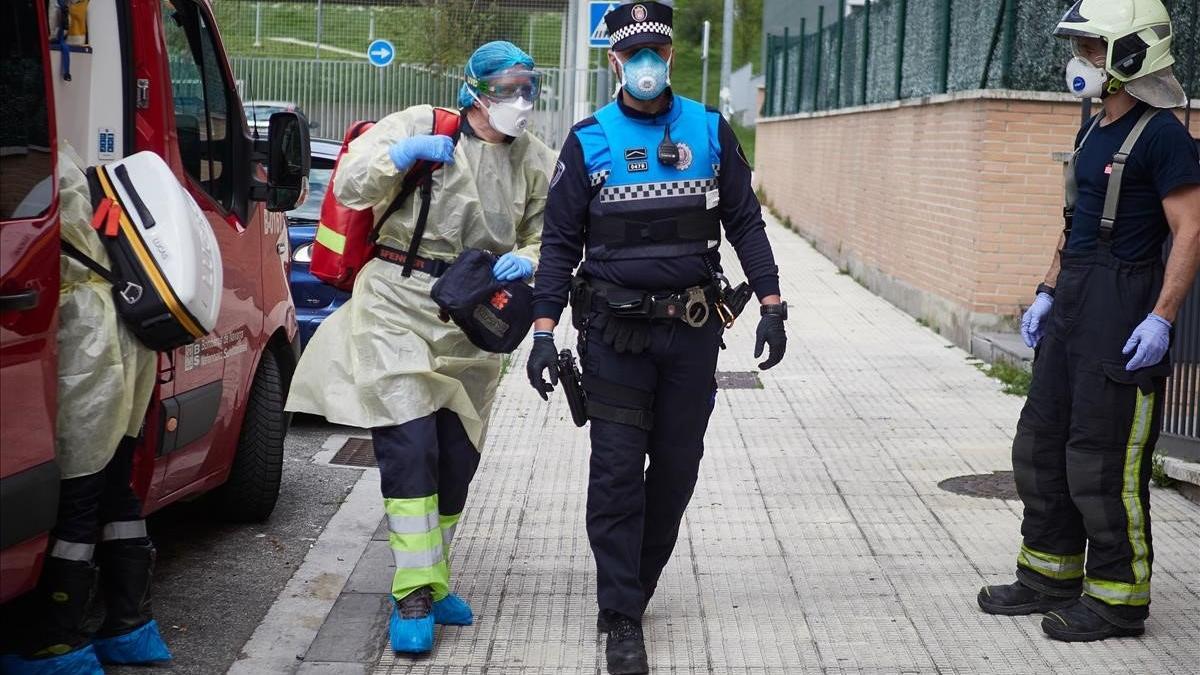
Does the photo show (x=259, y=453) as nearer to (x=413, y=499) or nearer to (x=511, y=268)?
(x=413, y=499)

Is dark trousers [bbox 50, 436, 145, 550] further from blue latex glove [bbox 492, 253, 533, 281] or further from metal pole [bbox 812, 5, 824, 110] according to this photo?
metal pole [bbox 812, 5, 824, 110]

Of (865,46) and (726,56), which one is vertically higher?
(726,56)

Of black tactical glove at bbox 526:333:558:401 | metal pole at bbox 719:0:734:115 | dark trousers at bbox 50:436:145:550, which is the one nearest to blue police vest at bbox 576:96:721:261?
black tactical glove at bbox 526:333:558:401

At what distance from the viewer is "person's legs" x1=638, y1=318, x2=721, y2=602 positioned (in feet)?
16.3

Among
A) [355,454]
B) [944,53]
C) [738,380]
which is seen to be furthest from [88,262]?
[944,53]

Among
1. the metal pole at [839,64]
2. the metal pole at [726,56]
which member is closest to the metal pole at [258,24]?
the metal pole at [726,56]

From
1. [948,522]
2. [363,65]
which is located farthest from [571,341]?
[363,65]

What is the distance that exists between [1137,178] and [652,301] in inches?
62.6

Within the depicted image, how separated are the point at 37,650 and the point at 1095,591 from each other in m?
3.31

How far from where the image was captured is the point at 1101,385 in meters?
5.05

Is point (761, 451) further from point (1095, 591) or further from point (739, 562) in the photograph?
point (1095, 591)

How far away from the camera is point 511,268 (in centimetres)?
507

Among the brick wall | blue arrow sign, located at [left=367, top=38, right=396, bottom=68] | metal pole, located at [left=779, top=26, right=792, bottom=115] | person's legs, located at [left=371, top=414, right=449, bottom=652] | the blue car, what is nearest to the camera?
person's legs, located at [left=371, top=414, right=449, bottom=652]

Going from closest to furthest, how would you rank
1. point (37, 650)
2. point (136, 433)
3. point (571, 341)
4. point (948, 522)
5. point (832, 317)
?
point (37, 650)
point (136, 433)
point (948, 522)
point (571, 341)
point (832, 317)
